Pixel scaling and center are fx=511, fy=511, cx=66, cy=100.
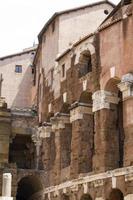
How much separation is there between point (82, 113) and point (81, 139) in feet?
4.09

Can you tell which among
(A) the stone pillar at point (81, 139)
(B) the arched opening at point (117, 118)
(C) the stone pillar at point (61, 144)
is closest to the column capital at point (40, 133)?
(C) the stone pillar at point (61, 144)

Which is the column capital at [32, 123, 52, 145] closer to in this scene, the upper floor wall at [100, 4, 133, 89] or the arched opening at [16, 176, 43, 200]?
the arched opening at [16, 176, 43, 200]

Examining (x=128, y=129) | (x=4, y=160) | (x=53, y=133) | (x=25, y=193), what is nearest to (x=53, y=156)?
(x=53, y=133)

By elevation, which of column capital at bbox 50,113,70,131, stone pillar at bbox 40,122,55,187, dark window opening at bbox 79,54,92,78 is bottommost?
stone pillar at bbox 40,122,55,187

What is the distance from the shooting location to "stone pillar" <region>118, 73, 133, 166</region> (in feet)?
62.8

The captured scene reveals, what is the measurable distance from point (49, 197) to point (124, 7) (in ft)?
33.9

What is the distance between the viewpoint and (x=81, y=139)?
23.2 meters

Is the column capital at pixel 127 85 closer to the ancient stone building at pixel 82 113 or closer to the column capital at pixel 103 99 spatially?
the ancient stone building at pixel 82 113

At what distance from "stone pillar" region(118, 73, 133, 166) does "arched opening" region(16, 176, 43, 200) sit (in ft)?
30.2

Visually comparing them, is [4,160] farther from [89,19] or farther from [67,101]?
[89,19]

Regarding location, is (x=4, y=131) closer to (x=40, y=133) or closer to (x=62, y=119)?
(x=40, y=133)

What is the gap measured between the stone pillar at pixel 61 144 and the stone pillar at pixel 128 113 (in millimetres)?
6390

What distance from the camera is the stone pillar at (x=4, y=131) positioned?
2817 centimetres

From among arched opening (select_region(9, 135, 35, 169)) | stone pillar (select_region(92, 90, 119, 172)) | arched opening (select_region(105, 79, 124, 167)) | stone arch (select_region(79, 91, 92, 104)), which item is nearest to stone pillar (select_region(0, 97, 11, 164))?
arched opening (select_region(9, 135, 35, 169))
